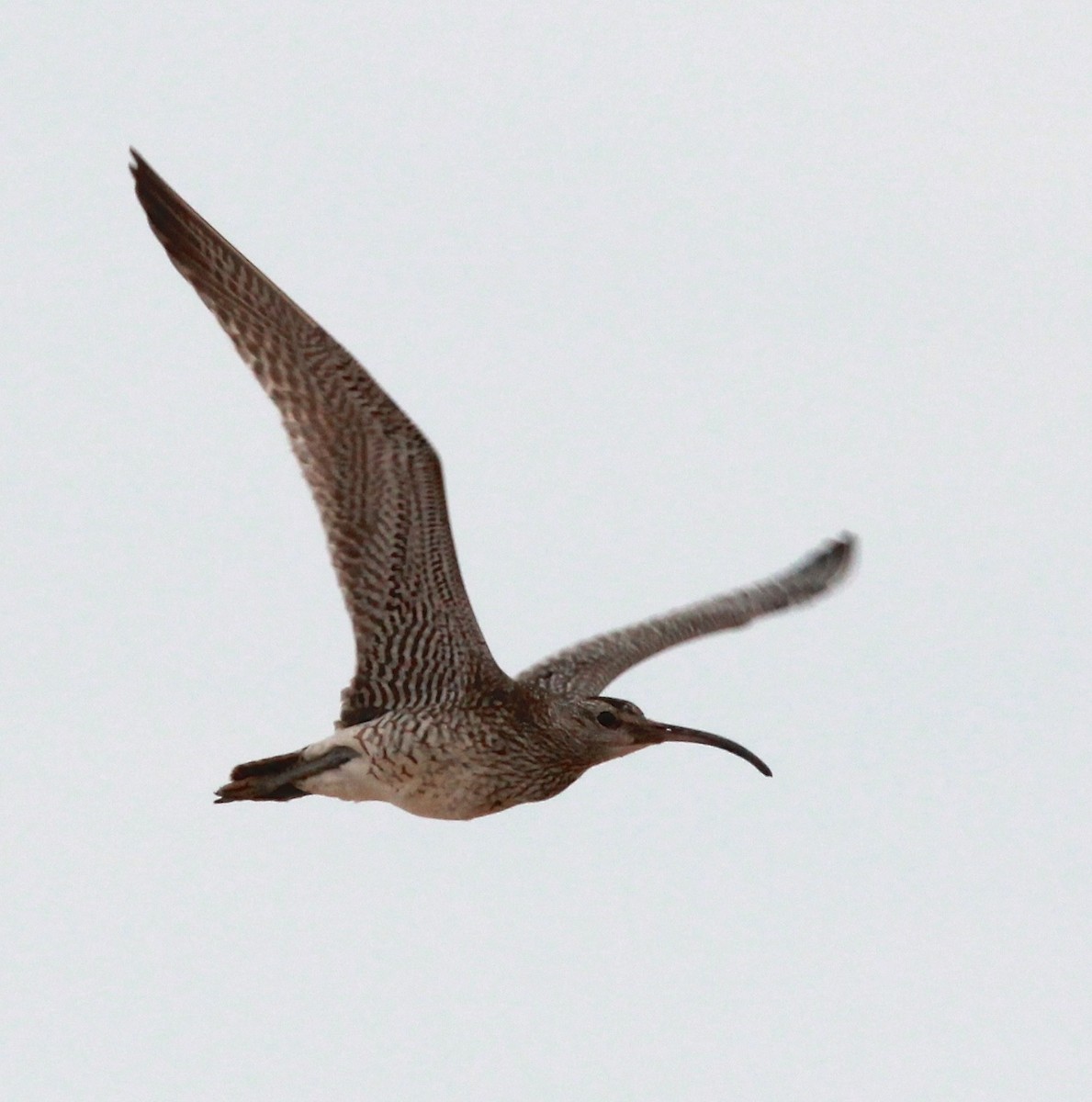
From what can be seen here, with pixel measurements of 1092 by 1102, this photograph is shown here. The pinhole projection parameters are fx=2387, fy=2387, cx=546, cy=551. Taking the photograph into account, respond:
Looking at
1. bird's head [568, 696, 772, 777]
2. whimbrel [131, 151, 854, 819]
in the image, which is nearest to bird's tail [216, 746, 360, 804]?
whimbrel [131, 151, 854, 819]

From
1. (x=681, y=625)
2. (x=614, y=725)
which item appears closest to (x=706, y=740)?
(x=614, y=725)

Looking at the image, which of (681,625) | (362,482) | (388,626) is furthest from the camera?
(681,625)

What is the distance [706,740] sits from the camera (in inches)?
684

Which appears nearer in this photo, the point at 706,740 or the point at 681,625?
the point at 706,740

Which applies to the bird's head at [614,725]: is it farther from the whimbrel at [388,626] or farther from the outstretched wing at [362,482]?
the outstretched wing at [362,482]

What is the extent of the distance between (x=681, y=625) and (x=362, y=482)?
4.73 m

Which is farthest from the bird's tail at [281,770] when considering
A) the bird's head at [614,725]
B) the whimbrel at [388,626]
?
the bird's head at [614,725]

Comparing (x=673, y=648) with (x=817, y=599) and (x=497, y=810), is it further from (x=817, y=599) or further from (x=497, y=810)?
(x=497, y=810)

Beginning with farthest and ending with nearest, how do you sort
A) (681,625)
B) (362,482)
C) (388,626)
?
(681,625), (388,626), (362,482)

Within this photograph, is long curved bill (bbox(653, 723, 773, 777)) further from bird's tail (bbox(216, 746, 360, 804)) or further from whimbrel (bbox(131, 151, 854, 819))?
bird's tail (bbox(216, 746, 360, 804))

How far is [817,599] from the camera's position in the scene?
2142 centimetres

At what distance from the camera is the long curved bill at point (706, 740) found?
17156 mm

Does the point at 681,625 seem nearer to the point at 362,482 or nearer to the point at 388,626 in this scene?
the point at 388,626

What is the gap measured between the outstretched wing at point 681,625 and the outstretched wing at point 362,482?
120cm
